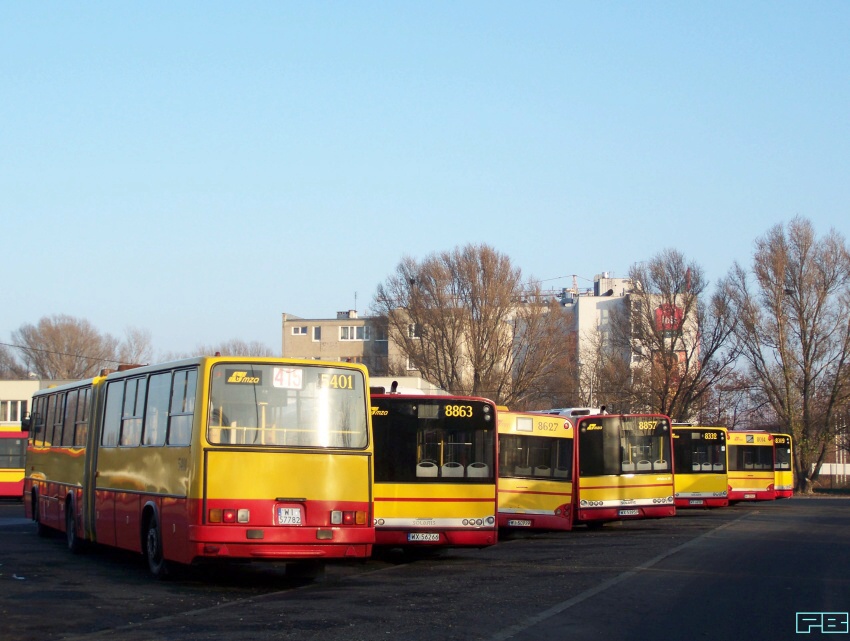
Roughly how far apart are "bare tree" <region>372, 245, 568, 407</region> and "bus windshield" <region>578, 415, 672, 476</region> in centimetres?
3752

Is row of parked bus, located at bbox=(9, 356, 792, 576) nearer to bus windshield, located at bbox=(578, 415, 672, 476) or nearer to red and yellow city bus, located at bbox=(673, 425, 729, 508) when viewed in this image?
bus windshield, located at bbox=(578, 415, 672, 476)

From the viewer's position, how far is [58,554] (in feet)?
59.9

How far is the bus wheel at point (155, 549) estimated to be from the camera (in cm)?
1413

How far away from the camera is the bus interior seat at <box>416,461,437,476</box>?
17.3 meters

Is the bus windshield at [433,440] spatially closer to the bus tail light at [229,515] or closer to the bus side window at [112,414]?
the bus side window at [112,414]

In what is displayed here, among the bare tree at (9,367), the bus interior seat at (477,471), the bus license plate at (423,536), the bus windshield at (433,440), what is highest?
the bare tree at (9,367)

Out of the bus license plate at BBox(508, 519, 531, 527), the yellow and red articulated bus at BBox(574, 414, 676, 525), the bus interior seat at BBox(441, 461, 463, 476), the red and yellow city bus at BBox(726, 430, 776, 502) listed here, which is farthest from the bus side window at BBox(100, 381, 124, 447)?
the red and yellow city bus at BBox(726, 430, 776, 502)

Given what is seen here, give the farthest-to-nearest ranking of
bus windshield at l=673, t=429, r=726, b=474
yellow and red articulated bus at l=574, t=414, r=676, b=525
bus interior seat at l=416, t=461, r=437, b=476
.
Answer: bus windshield at l=673, t=429, r=726, b=474
yellow and red articulated bus at l=574, t=414, r=676, b=525
bus interior seat at l=416, t=461, r=437, b=476

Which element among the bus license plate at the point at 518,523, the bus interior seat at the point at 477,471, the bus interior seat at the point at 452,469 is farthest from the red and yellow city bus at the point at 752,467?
A: the bus interior seat at the point at 452,469

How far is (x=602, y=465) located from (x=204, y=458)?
52.0ft

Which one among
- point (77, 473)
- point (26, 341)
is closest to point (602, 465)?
point (77, 473)

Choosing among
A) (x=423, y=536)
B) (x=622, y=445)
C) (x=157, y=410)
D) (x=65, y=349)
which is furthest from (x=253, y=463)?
(x=65, y=349)

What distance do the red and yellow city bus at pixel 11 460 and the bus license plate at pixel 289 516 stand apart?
30.8m

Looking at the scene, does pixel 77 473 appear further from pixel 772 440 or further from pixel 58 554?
pixel 772 440
